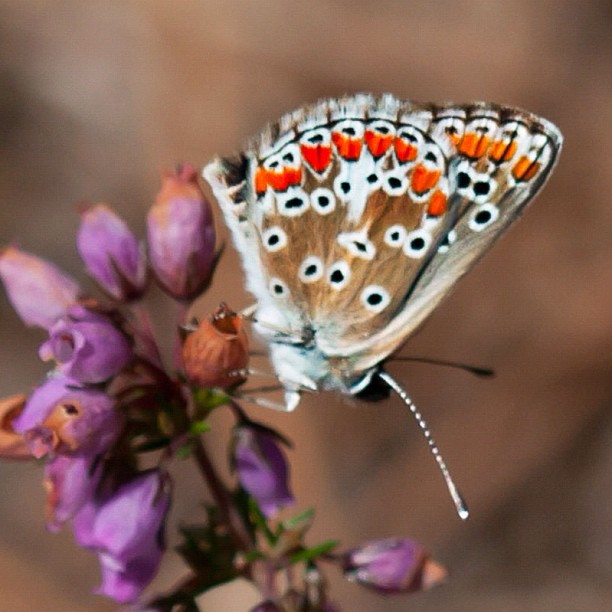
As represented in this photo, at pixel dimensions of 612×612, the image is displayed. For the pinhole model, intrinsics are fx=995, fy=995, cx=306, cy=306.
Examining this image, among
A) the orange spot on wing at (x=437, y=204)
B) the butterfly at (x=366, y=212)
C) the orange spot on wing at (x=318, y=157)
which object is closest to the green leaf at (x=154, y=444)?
the butterfly at (x=366, y=212)

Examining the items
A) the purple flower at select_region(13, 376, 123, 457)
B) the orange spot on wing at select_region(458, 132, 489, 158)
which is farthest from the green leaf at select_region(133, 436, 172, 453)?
the orange spot on wing at select_region(458, 132, 489, 158)

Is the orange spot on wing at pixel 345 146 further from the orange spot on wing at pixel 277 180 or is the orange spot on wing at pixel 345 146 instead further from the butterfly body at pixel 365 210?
the orange spot on wing at pixel 277 180

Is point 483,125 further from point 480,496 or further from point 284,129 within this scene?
point 480,496

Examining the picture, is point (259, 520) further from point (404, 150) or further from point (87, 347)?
point (404, 150)

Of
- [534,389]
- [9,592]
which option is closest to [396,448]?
[534,389]

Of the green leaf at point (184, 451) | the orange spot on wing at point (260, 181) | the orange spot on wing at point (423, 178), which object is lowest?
the green leaf at point (184, 451)

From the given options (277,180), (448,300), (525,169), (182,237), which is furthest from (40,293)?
(448,300)

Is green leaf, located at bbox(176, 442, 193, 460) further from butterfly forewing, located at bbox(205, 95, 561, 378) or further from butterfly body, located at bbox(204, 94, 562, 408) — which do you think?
butterfly forewing, located at bbox(205, 95, 561, 378)
